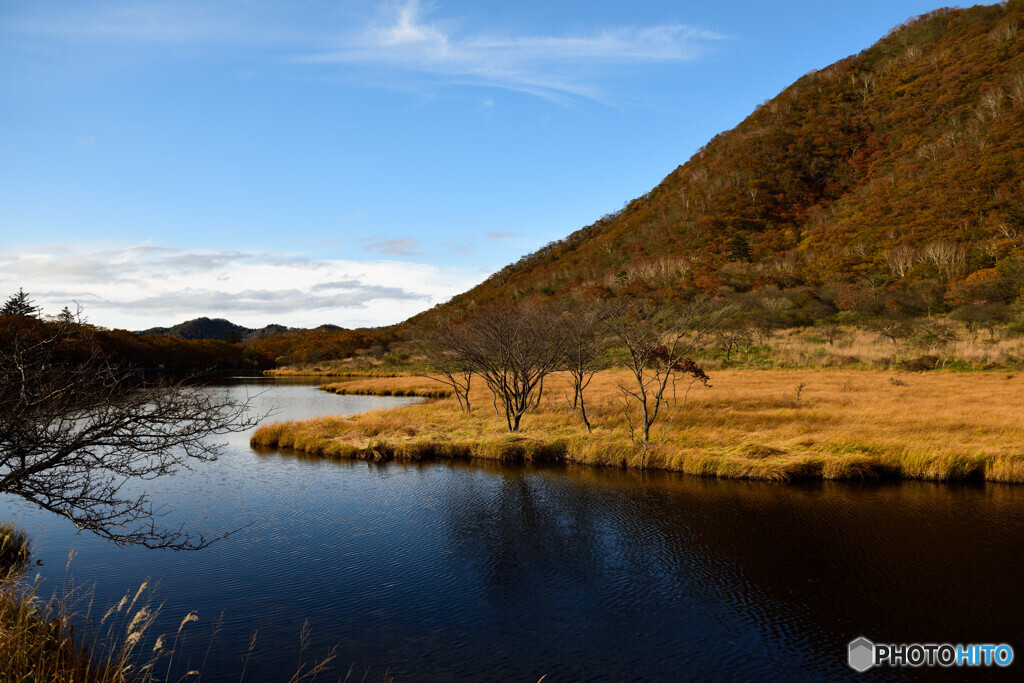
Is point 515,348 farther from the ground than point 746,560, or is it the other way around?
point 515,348

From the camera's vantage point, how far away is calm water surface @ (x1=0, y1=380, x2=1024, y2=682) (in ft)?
29.0

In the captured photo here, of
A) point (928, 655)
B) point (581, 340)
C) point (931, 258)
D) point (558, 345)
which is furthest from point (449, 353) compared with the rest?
point (931, 258)

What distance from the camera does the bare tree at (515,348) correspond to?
1064 inches

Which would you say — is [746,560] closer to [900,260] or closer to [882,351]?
[882,351]

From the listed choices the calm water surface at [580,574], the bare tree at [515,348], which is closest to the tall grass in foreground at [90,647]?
the calm water surface at [580,574]

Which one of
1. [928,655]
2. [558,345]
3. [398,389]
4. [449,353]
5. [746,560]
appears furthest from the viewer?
[398,389]

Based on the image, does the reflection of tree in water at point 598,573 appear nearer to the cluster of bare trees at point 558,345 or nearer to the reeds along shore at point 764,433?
the reeds along shore at point 764,433

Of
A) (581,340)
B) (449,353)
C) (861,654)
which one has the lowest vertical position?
(861,654)

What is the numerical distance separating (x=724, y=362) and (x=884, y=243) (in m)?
41.3

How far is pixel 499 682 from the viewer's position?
7984 millimetres

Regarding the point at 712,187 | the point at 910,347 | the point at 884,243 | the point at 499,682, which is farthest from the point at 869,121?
the point at 499,682

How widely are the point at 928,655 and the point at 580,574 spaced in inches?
235

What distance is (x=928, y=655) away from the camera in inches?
338

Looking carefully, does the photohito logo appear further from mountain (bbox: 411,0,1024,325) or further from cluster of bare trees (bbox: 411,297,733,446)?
mountain (bbox: 411,0,1024,325)
